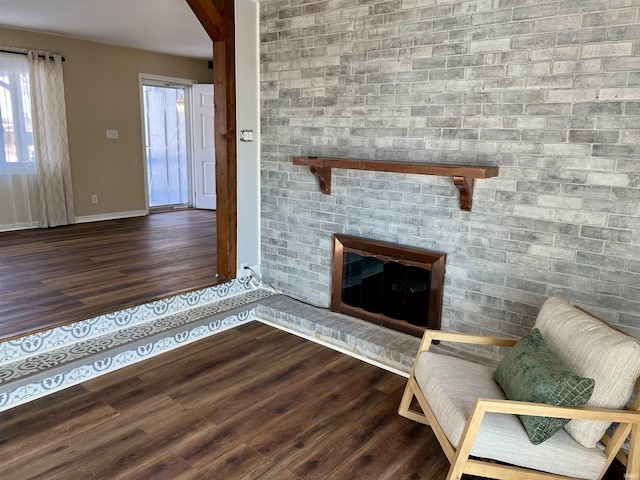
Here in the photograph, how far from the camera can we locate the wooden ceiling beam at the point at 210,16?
11.0ft

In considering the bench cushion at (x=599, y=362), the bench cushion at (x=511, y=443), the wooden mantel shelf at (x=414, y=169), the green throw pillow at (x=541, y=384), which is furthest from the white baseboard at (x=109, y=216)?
the bench cushion at (x=599, y=362)

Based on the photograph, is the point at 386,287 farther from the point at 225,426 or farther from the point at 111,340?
the point at 111,340

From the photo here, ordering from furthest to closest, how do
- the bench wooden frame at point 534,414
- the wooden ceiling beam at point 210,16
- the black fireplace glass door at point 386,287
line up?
1. the wooden ceiling beam at point 210,16
2. the black fireplace glass door at point 386,287
3. the bench wooden frame at point 534,414

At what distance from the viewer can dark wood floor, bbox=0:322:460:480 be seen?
201 centimetres

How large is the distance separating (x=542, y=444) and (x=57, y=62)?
Answer: 6301mm

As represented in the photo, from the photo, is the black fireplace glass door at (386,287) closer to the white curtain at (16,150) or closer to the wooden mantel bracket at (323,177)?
the wooden mantel bracket at (323,177)

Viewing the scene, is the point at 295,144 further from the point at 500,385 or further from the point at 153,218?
the point at 153,218

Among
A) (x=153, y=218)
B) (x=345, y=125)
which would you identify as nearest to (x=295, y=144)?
(x=345, y=125)

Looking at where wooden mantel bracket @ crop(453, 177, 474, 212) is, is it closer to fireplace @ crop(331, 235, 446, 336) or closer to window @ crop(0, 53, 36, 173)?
fireplace @ crop(331, 235, 446, 336)

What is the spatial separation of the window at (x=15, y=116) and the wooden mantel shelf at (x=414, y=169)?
13.1 ft

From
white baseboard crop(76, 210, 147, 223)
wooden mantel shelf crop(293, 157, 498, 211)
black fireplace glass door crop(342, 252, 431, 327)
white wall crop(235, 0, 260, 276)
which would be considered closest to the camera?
wooden mantel shelf crop(293, 157, 498, 211)

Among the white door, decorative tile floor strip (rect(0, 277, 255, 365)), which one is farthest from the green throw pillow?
the white door

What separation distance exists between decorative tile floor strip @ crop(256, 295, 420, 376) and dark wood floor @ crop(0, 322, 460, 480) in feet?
0.33

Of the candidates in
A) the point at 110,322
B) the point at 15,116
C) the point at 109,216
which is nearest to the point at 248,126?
the point at 110,322
